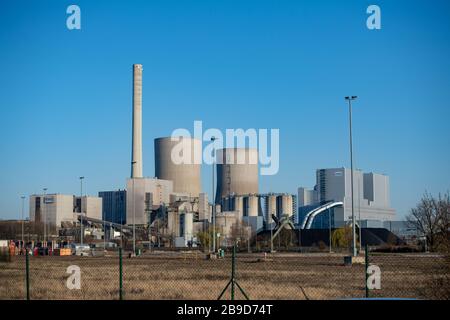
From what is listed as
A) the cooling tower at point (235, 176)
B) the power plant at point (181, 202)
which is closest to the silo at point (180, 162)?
the power plant at point (181, 202)

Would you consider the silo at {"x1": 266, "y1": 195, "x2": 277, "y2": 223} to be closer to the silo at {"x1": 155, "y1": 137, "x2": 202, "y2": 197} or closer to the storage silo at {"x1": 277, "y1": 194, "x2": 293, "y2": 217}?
the storage silo at {"x1": 277, "y1": 194, "x2": 293, "y2": 217}

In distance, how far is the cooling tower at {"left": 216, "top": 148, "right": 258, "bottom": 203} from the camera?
131125 mm

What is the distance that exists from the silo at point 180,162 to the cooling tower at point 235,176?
4.91 meters

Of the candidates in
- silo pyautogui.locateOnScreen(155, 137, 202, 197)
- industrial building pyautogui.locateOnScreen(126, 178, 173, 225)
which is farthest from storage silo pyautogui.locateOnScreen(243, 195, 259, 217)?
industrial building pyautogui.locateOnScreen(126, 178, 173, 225)

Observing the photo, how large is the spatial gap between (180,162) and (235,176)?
13100mm

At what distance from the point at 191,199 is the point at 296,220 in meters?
33.9

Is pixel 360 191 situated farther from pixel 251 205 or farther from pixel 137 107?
pixel 137 107

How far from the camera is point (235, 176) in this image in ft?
452

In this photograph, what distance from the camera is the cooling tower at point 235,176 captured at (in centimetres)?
13112

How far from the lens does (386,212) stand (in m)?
160

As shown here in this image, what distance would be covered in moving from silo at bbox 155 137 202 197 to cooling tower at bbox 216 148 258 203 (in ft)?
16.1

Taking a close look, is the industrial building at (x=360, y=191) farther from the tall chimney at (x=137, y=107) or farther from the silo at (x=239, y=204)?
the tall chimney at (x=137, y=107)

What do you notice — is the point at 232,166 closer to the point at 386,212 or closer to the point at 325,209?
the point at 325,209
